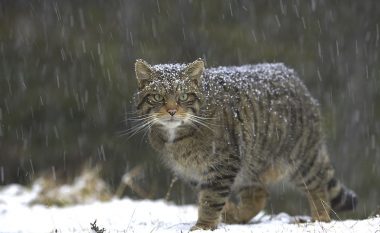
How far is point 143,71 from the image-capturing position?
5898 millimetres

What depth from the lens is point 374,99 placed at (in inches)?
536

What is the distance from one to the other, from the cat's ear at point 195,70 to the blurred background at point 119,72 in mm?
5614

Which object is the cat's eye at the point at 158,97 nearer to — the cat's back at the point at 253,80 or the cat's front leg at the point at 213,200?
the cat's back at the point at 253,80

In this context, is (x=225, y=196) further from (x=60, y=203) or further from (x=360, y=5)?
(x=360, y=5)

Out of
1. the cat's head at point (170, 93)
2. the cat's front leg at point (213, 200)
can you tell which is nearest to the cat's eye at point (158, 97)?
the cat's head at point (170, 93)

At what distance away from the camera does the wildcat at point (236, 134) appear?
5.87 metres

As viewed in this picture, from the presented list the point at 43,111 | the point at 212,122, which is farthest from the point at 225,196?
the point at 43,111

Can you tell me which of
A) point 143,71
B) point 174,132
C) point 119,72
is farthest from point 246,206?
point 119,72

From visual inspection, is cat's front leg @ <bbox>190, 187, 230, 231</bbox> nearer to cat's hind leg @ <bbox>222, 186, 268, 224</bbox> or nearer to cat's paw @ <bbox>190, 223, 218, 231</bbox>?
cat's paw @ <bbox>190, 223, 218, 231</bbox>

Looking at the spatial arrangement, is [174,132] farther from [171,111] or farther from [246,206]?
[246,206]

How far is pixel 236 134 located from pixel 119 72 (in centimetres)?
624

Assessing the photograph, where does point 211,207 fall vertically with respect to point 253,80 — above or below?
below

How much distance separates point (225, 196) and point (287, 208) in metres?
5.78

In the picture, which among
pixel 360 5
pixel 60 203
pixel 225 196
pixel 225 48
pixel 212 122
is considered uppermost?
pixel 360 5
